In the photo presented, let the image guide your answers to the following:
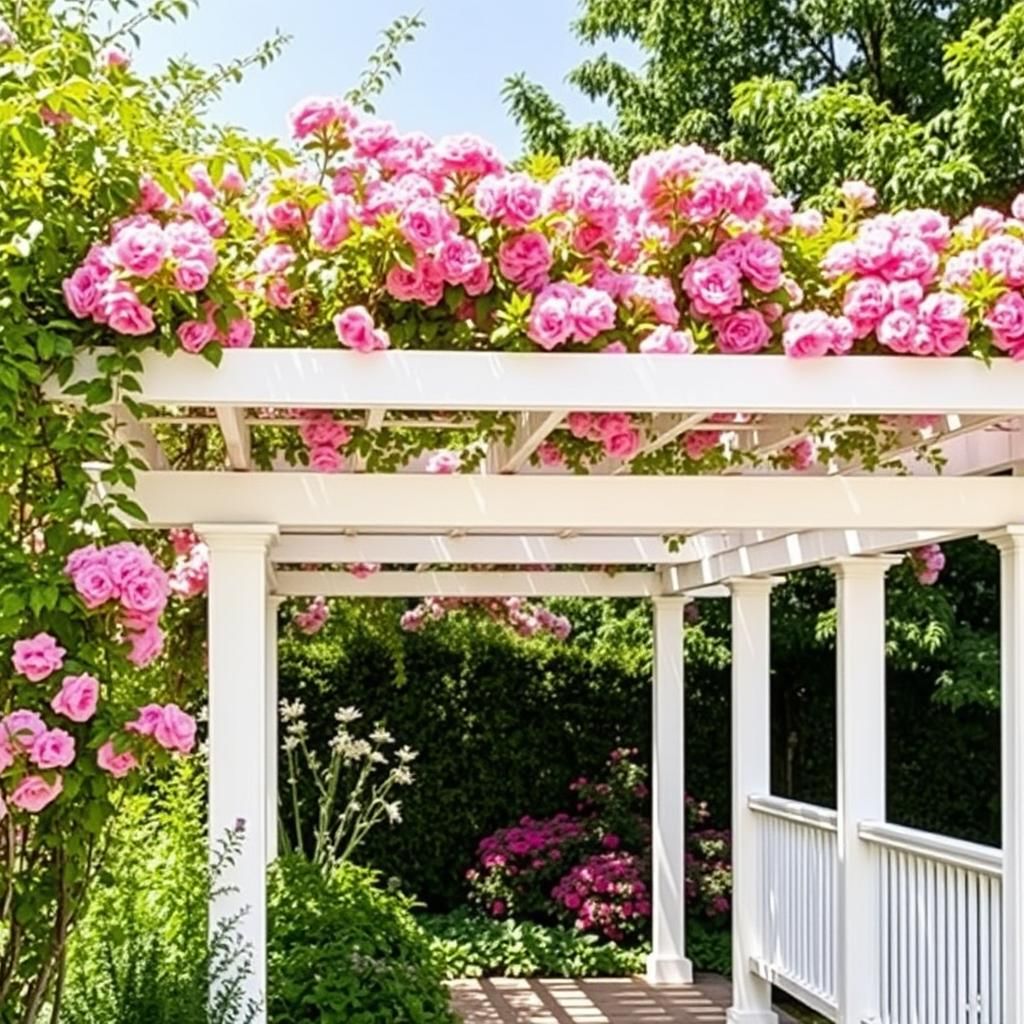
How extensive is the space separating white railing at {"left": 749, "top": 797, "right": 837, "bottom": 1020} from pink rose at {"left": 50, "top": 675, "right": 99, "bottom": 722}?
3739 millimetres

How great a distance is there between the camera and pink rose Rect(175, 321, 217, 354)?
321cm

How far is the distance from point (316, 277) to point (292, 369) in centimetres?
20

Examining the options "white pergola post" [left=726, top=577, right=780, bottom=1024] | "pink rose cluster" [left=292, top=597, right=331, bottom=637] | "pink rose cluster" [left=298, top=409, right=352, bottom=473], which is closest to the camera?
"pink rose cluster" [left=298, top=409, right=352, bottom=473]

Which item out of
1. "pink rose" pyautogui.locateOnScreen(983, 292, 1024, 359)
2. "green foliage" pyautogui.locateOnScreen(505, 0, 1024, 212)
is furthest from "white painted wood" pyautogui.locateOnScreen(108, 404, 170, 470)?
"green foliage" pyautogui.locateOnScreen(505, 0, 1024, 212)

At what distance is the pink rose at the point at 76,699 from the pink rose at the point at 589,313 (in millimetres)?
1224

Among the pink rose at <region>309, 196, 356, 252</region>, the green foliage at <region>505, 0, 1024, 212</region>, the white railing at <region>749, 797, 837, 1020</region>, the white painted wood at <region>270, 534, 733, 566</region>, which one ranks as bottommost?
the white railing at <region>749, 797, 837, 1020</region>

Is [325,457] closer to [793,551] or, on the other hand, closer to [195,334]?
[195,334]

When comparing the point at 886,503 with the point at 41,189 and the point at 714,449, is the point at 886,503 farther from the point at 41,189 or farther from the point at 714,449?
the point at 41,189

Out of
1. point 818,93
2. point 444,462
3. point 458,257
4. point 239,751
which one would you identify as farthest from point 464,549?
point 818,93

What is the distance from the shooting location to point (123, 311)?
10.2ft

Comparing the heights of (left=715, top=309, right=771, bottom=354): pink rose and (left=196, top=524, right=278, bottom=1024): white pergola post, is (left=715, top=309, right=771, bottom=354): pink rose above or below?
above

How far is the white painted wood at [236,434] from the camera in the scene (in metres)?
3.67

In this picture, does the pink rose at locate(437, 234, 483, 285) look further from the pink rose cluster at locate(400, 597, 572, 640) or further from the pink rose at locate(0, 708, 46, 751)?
the pink rose cluster at locate(400, 597, 572, 640)

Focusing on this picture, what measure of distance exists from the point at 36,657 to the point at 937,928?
336 centimetres
